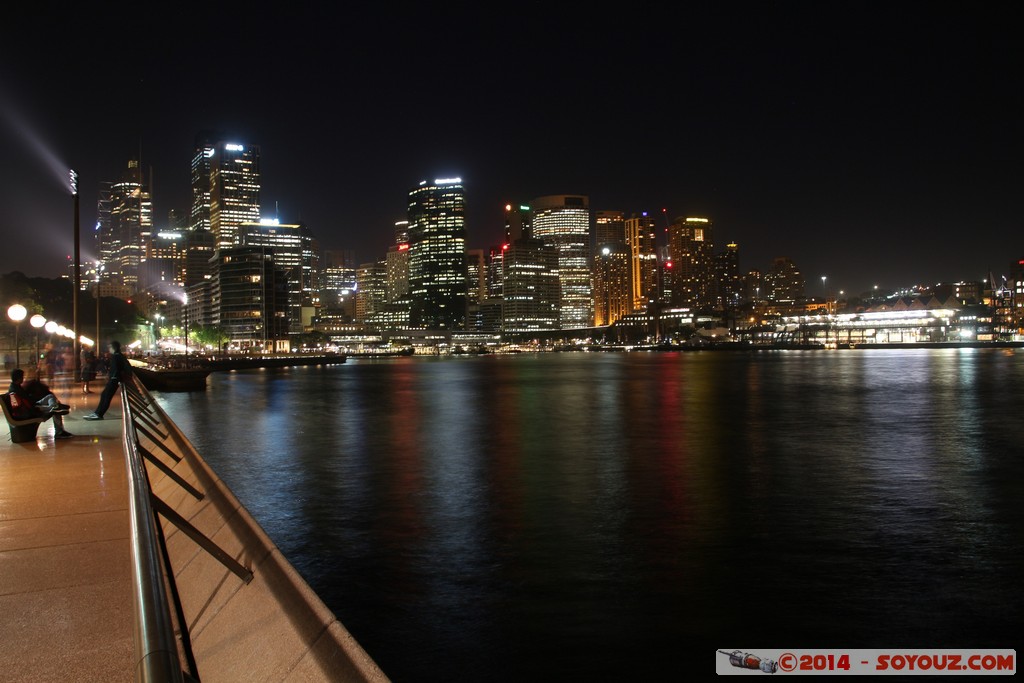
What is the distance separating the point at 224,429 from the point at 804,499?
26.7m

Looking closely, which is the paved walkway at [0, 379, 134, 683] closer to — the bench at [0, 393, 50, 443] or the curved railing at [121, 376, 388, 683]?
the curved railing at [121, 376, 388, 683]

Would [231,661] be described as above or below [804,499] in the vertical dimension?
above

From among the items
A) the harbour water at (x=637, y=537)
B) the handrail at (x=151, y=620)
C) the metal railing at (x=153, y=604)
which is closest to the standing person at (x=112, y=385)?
the harbour water at (x=637, y=537)

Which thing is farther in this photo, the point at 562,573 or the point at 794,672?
the point at 562,573

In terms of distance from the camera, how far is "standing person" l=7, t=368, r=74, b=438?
14.1 meters

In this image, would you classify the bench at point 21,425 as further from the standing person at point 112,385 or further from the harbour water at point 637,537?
the harbour water at point 637,537

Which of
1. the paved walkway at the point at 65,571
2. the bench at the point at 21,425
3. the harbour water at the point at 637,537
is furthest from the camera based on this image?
the bench at the point at 21,425

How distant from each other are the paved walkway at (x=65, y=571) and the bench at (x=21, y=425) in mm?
1875

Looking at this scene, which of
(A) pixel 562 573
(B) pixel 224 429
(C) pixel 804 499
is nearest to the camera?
(A) pixel 562 573

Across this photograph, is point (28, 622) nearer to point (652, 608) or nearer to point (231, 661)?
point (231, 661)

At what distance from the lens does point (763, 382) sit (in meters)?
71.2

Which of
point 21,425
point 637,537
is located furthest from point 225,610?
point 21,425

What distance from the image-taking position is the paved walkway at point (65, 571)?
476cm

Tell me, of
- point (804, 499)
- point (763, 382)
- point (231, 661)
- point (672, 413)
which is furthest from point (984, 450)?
point (763, 382)
